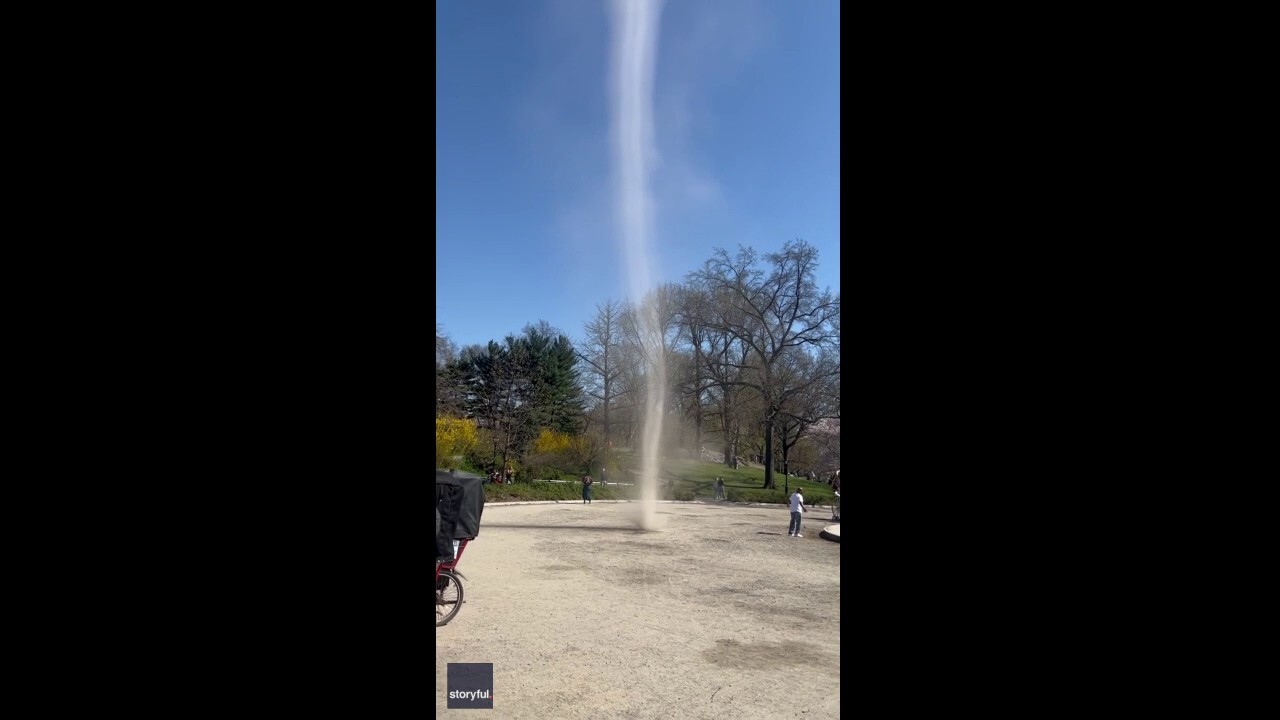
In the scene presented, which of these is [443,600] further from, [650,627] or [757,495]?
[757,495]

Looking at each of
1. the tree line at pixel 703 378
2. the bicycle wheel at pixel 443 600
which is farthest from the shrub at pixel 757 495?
the bicycle wheel at pixel 443 600

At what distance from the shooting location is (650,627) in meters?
6.37

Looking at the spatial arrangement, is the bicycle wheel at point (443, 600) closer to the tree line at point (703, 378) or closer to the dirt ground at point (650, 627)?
the dirt ground at point (650, 627)

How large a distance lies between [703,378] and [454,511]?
61.1ft

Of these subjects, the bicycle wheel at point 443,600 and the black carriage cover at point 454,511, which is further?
the black carriage cover at point 454,511

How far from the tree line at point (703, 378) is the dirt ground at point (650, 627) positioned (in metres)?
10.8

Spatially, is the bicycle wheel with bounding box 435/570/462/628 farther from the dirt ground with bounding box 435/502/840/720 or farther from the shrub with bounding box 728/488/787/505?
the shrub with bounding box 728/488/787/505

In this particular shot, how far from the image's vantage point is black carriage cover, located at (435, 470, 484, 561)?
628 centimetres

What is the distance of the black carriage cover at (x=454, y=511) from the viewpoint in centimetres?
628

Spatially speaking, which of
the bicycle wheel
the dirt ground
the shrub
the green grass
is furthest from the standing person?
the green grass

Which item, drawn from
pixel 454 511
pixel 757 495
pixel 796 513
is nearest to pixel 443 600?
pixel 454 511

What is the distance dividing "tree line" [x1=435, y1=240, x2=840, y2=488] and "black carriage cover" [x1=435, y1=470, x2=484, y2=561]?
14.7 metres
